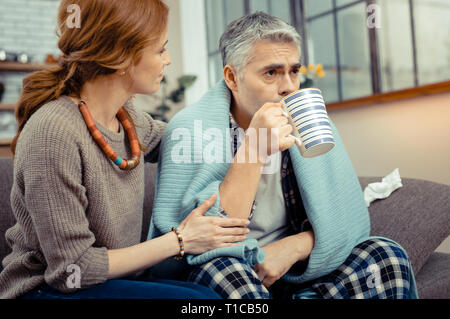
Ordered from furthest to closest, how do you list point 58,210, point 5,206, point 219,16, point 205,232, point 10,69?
point 219,16 → point 10,69 → point 5,206 → point 205,232 → point 58,210

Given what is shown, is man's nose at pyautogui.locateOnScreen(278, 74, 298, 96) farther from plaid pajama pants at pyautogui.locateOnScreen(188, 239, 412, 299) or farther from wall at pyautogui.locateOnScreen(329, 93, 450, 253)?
wall at pyautogui.locateOnScreen(329, 93, 450, 253)

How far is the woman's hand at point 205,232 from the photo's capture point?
91 centimetres

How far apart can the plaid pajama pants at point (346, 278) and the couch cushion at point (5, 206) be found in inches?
19.7

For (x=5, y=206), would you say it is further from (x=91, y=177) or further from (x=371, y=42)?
(x=371, y=42)

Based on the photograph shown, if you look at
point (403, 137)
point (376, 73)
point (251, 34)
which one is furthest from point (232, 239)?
point (376, 73)

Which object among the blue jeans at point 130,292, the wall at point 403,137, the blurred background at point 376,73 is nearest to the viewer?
the blue jeans at point 130,292

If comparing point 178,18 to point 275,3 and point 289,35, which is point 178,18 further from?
point 289,35

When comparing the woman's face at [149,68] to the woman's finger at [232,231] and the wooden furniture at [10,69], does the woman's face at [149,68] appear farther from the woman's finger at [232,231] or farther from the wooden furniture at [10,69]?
the wooden furniture at [10,69]

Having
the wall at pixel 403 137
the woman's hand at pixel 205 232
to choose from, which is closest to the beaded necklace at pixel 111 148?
the woman's hand at pixel 205 232

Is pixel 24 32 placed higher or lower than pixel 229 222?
higher

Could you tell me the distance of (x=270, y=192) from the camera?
1162 millimetres

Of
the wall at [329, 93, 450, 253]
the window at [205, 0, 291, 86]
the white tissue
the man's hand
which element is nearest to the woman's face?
the man's hand

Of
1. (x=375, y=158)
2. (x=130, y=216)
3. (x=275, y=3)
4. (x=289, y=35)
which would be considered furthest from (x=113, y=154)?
(x=275, y=3)

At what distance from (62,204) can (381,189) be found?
0.93m
